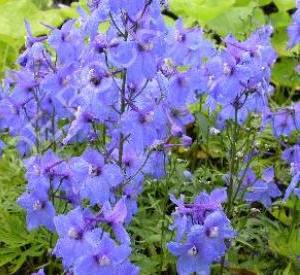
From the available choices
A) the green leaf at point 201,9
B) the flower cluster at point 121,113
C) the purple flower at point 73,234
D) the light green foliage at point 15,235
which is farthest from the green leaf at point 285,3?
the purple flower at point 73,234

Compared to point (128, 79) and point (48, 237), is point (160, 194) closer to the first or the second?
point (48, 237)

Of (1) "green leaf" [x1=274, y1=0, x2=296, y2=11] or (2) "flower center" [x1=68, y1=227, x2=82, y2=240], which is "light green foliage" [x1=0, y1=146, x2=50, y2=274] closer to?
(2) "flower center" [x1=68, y1=227, x2=82, y2=240]

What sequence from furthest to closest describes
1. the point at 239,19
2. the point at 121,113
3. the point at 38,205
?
the point at 239,19
the point at 38,205
the point at 121,113

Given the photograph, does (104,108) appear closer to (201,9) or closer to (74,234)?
(74,234)

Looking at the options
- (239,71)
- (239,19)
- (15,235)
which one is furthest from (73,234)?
(239,19)

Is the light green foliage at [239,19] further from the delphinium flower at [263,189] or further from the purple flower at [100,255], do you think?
the purple flower at [100,255]

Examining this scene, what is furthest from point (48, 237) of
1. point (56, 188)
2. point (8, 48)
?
point (8, 48)

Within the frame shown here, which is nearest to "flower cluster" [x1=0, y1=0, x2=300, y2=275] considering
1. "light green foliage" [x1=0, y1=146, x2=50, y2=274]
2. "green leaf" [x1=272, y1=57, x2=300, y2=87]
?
"light green foliage" [x1=0, y1=146, x2=50, y2=274]
